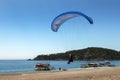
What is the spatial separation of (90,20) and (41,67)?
1990 inches

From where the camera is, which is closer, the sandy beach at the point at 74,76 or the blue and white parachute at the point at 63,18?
the blue and white parachute at the point at 63,18

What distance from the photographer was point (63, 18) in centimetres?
2320

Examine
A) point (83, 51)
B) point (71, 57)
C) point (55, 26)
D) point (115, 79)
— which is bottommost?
point (115, 79)

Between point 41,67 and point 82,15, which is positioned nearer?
point 82,15

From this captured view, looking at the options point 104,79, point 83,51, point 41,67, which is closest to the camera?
point 104,79

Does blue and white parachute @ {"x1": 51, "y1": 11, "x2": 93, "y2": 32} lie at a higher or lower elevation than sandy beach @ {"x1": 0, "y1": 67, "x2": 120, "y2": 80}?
higher

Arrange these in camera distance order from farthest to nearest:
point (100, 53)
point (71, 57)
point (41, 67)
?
point (100, 53)
point (41, 67)
point (71, 57)

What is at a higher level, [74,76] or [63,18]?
[63,18]

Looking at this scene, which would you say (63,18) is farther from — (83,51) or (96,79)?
(83,51)

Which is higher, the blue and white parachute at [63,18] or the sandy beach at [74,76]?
the blue and white parachute at [63,18]

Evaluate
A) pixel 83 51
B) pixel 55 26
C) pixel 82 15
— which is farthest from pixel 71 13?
pixel 83 51

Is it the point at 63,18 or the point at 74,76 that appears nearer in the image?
the point at 63,18

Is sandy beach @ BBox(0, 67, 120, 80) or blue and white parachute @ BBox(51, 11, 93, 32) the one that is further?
sandy beach @ BBox(0, 67, 120, 80)

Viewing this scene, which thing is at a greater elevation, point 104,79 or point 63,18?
point 63,18
